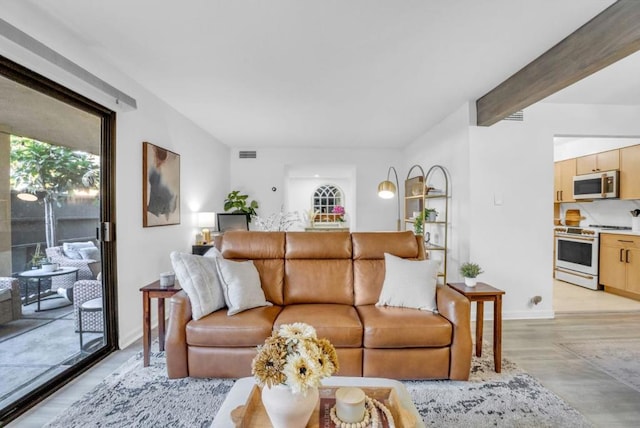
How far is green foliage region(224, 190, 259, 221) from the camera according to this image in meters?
5.59

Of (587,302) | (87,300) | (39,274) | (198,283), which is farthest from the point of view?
(587,302)

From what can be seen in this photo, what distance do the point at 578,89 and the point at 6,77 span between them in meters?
4.72

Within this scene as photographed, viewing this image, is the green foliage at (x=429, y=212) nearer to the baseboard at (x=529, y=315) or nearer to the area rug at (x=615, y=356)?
the baseboard at (x=529, y=315)

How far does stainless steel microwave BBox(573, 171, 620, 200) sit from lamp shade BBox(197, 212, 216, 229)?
230 inches

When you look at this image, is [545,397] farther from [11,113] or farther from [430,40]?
[11,113]

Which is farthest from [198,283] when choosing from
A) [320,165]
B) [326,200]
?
[326,200]

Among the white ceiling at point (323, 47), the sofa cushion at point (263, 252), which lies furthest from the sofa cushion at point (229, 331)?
the white ceiling at point (323, 47)

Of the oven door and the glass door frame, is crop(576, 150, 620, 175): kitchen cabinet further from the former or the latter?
the glass door frame

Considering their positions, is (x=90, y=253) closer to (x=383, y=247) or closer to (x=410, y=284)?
(x=383, y=247)

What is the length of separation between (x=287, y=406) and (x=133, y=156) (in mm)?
2799

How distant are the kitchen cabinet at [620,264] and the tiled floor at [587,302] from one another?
0.45 feet

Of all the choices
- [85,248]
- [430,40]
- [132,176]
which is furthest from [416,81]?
[85,248]

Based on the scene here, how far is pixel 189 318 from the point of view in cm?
216

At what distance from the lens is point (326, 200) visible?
902 centimetres
